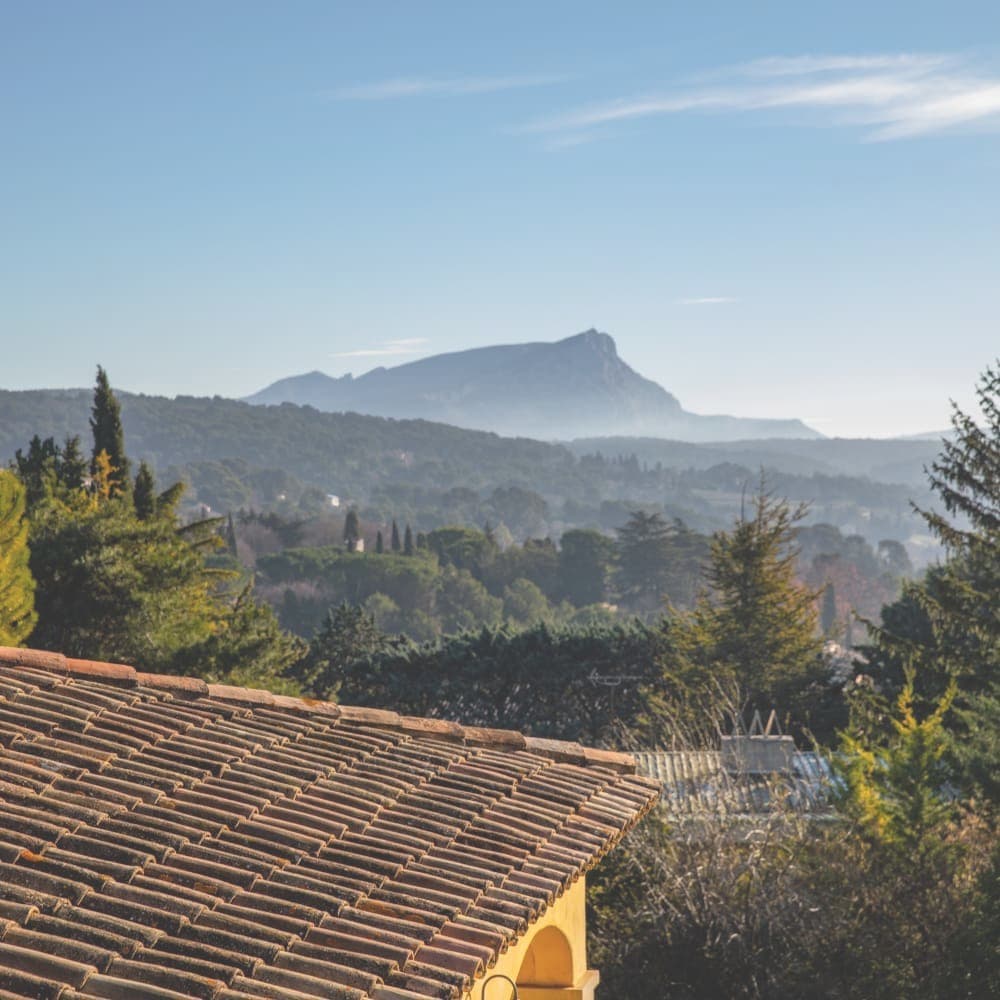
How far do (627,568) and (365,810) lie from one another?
317 feet

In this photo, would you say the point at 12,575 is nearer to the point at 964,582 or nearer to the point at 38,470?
the point at 38,470

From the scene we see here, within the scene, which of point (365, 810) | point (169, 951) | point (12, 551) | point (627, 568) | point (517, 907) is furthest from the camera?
point (627, 568)

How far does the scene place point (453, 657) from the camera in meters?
23.5

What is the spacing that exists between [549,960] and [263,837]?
2164 mm

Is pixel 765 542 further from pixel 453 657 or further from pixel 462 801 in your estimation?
pixel 462 801

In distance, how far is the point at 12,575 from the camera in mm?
14430

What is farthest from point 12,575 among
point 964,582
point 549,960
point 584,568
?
point 584,568

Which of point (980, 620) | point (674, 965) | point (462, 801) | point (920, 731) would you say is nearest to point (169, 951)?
point (462, 801)

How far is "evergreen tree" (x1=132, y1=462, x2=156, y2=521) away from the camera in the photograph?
23.5 metres

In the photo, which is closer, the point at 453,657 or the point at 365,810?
the point at 365,810

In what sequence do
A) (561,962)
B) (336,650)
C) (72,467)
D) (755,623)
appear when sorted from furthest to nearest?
(336,650) < (755,623) < (72,467) < (561,962)

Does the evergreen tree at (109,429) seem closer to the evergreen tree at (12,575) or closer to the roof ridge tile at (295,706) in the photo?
the evergreen tree at (12,575)

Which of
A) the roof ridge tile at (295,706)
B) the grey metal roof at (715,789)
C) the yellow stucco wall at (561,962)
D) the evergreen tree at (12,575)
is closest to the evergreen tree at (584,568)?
the grey metal roof at (715,789)

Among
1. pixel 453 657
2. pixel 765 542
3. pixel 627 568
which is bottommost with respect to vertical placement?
pixel 627 568
